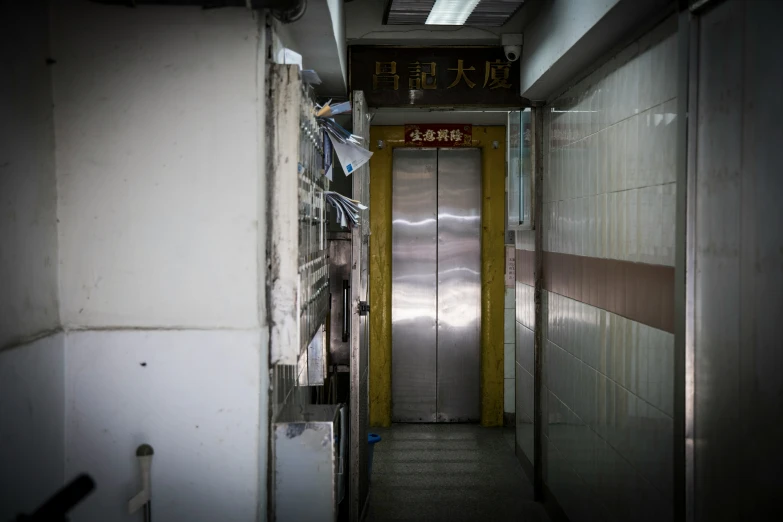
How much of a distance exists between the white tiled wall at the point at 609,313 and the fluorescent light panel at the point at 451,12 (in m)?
0.77

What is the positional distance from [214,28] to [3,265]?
3.27ft

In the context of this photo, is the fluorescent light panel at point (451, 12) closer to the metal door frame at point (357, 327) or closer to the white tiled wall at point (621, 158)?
the metal door frame at point (357, 327)

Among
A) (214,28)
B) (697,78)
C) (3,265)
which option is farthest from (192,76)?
(697,78)

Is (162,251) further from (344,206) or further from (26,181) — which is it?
(344,206)

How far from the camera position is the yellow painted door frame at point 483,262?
6.37 m

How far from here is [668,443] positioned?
2.63 meters

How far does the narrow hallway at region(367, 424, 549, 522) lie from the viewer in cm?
452

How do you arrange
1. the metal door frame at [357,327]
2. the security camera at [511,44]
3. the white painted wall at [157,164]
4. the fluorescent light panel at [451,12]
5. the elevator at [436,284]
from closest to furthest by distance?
the white painted wall at [157,164] < the fluorescent light panel at [451,12] < the metal door frame at [357,327] < the security camera at [511,44] < the elevator at [436,284]

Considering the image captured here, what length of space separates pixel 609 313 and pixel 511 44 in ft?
6.52

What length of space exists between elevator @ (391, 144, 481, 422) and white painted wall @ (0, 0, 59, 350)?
4520mm

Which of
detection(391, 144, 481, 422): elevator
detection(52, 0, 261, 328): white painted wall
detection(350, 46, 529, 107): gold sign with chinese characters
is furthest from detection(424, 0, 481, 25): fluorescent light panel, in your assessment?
detection(391, 144, 481, 422): elevator

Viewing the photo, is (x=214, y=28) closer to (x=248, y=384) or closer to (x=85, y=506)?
(x=248, y=384)

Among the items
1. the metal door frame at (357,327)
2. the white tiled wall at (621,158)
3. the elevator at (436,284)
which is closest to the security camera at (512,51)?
the white tiled wall at (621,158)

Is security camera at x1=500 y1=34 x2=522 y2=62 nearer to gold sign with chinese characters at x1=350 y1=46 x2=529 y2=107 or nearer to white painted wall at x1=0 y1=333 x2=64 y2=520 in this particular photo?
gold sign with chinese characters at x1=350 y1=46 x2=529 y2=107
